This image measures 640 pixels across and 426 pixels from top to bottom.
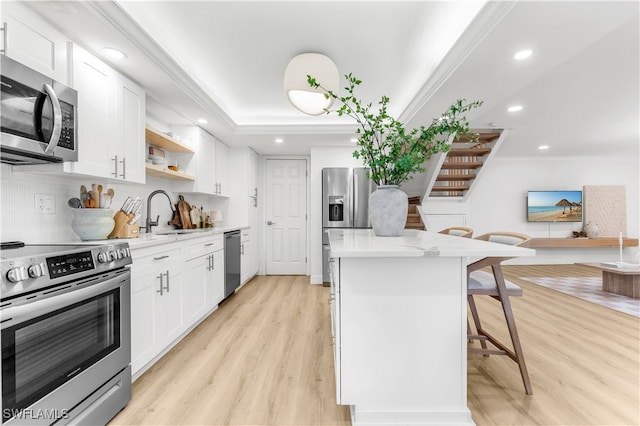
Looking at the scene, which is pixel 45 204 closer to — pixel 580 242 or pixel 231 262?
pixel 231 262

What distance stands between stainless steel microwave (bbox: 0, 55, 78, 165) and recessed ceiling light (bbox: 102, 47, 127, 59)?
450 millimetres

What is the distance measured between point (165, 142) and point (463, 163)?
14.7 feet

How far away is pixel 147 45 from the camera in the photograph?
2.00 metres

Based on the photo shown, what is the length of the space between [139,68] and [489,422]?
322 centimetres

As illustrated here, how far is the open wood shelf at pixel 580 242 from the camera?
597cm

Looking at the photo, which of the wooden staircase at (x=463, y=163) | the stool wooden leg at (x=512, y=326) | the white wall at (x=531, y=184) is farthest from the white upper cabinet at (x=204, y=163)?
the white wall at (x=531, y=184)

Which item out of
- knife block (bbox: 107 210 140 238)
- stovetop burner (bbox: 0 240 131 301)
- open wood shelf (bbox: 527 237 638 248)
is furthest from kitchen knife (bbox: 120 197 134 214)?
open wood shelf (bbox: 527 237 638 248)

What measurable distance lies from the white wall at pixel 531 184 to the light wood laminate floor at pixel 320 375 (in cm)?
340

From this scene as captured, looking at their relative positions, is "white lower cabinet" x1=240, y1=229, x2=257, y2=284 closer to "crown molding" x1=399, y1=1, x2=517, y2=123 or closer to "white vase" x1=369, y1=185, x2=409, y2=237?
"white vase" x1=369, y1=185, x2=409, y2=237

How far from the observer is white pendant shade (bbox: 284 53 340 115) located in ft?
8.24

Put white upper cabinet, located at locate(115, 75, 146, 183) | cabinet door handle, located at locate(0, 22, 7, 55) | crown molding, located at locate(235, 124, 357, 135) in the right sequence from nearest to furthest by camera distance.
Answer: cabinet door handle, located at locate(0, 22, 7, 55), white upper cabinet, located at locate(115, 75, 146, 183), crown molding, located at locate(235, 124, 357, 135)

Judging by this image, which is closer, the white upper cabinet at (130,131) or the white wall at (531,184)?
the white upper cabinet at (130,131)

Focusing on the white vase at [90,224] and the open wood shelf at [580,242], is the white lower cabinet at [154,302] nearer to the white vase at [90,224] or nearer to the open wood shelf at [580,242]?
the white vase at [90,224]

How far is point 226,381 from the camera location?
1.98 meters
